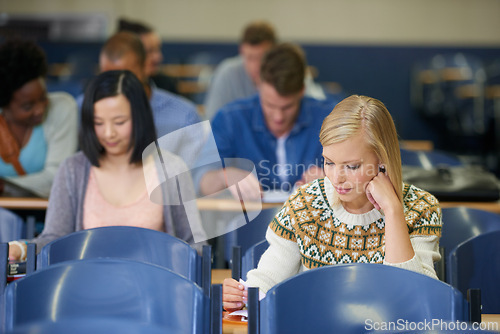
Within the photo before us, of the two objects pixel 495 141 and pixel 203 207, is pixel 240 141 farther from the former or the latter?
pixel 495 141

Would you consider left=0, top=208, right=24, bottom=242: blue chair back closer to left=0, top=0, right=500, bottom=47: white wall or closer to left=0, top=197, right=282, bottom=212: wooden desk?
left=0, top=197, right=282, bottom=212: wooden desk

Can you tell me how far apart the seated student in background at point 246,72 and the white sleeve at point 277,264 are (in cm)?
266

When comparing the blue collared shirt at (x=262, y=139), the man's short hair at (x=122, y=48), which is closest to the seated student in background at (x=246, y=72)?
the man's short hair at (x=122, y=48)

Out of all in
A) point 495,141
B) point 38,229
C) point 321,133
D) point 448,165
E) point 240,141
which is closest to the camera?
point 321,133

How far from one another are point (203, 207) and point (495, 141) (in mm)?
5589

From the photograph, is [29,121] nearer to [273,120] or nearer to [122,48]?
[122,48]

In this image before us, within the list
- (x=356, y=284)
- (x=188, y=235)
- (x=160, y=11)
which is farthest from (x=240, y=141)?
(x=160, y=11)

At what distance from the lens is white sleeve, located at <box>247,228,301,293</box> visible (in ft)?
5.93

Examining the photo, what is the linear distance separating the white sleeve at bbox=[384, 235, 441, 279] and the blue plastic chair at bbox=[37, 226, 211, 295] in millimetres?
613

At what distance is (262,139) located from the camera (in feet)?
10.2

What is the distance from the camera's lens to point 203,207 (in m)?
2.79

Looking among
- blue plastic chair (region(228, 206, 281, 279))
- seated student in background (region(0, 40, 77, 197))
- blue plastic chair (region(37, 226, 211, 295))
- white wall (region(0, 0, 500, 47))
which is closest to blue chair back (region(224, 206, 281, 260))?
blue plastic chair (region(228, 206, 281, 279))

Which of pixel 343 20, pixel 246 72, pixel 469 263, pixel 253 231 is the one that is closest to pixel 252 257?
pixel 253 231

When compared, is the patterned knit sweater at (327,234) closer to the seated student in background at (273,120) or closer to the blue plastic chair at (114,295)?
the blue plastic chair at (114,295)
